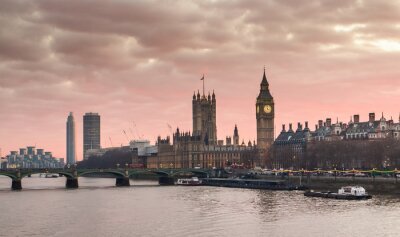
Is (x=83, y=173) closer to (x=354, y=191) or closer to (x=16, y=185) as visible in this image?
(x=16, y=185)

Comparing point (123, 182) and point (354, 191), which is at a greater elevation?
point (123, 182)

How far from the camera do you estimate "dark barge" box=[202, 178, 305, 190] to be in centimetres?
13182

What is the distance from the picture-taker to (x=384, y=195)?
10638cm

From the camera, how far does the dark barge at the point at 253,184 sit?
5190 inches

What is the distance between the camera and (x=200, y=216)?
267ft

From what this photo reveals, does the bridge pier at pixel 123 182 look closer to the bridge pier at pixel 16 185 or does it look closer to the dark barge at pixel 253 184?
the dark barge at pixel 253 184

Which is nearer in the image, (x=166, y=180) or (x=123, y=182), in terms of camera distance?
(x=123, y=182)

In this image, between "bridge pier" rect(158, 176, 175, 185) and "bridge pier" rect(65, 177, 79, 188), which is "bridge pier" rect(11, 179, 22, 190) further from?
"bridge pier" rect(158, 176, 175, 185)

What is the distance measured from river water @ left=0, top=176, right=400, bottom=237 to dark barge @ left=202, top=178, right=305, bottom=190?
19.6 metres

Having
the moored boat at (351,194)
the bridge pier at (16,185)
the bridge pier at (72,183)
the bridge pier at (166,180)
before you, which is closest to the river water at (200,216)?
the moored boat at (351,194)

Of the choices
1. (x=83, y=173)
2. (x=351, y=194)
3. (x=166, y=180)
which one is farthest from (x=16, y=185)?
(x=351, y=194)

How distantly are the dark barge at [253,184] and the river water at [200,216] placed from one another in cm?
1959

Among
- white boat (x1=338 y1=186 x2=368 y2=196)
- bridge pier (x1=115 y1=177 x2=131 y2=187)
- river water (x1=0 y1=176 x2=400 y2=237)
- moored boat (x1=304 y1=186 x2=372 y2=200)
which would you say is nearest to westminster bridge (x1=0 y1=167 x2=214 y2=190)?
bridge pier (x1=115 y1=177 x2=131 y2=187)

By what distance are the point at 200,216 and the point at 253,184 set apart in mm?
64147
